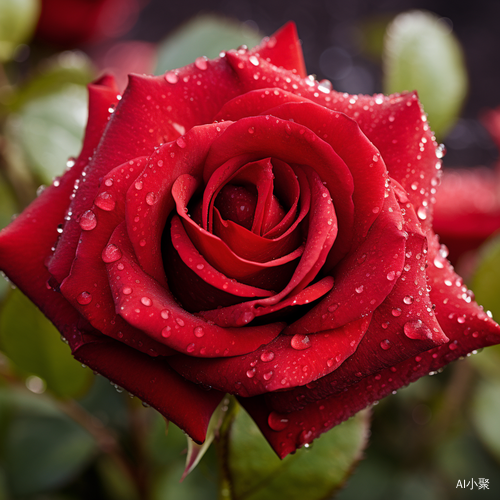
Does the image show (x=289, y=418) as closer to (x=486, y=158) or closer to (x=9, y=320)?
(x=9, y=320)

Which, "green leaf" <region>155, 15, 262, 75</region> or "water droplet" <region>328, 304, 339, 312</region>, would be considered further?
"green leaf" <region>155, 15, 262, 75</region>

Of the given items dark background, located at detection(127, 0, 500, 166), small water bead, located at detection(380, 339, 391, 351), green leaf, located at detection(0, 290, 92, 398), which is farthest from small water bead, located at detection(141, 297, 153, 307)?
dark background, located at detection(127, 0, 500, 166)

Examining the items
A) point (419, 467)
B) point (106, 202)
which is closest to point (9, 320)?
point (106, 202)

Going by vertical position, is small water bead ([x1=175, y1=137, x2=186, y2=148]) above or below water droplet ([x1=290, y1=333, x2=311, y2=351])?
above

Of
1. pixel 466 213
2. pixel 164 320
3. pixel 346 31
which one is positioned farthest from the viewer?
pixel 346 31

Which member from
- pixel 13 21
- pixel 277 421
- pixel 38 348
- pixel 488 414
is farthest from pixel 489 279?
pixel 13 21

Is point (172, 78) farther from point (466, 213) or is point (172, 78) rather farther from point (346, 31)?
point (346, 31)

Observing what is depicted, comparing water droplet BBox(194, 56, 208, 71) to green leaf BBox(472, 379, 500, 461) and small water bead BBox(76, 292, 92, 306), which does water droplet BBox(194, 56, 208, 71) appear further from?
green leaf BBox(472, 379, 500, 461)
